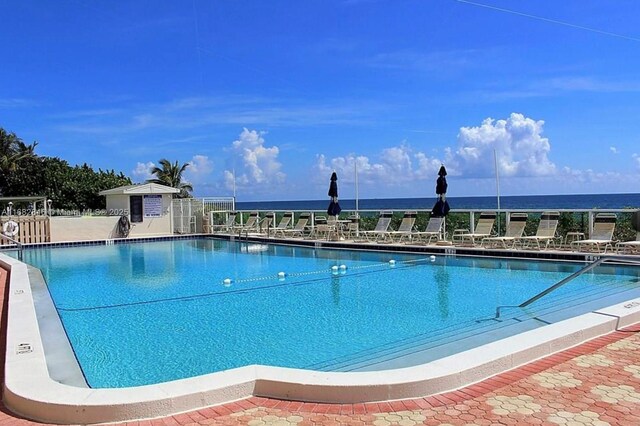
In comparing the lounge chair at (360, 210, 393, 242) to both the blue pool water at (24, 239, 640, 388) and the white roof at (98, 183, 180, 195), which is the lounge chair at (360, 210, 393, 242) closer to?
the blue pool water at (24, 239, 640, 388)

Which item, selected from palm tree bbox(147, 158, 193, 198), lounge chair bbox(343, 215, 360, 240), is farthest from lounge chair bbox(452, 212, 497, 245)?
palm tree bbox(147, 158, 193, 198)

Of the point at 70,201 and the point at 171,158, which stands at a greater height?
the point at 171,158

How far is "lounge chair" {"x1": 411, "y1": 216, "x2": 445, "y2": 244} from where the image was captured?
1386 cm

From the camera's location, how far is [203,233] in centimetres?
2098

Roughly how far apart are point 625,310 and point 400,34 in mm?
9534

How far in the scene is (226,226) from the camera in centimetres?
2023

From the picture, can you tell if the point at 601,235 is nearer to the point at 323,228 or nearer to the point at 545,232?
the point at 545,232

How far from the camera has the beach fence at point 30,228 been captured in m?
17.7

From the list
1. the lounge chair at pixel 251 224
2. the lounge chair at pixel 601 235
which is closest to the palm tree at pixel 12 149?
the lounge chair at pixel 251 224

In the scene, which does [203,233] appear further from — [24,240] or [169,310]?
[169,310]

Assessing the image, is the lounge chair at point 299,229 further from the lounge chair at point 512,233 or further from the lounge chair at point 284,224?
the lounge chair at point 512,233

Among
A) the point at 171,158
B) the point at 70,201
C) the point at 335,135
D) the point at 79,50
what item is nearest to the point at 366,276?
the point at 79,50

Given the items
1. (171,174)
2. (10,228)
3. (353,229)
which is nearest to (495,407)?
(353,229)

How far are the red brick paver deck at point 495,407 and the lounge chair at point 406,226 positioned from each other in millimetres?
10788
